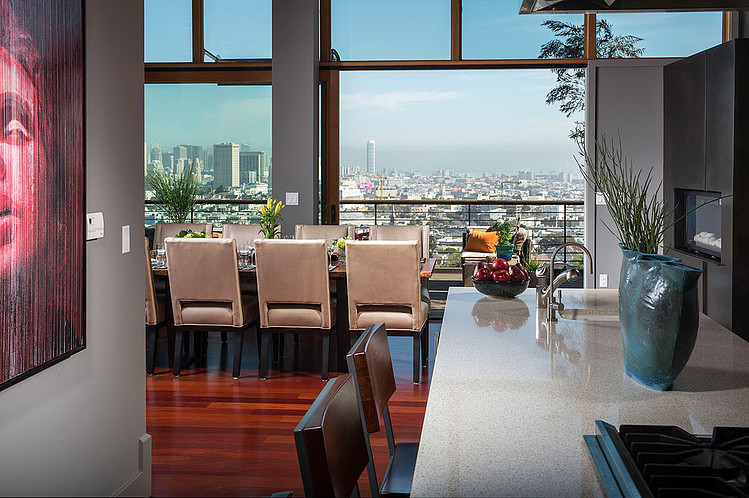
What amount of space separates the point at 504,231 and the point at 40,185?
253 inches

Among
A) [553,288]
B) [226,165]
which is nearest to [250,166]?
[226,165]

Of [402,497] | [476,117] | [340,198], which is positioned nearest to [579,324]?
[402,497]

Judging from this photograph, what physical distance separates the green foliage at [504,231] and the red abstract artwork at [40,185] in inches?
238

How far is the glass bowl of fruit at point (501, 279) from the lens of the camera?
119 inches

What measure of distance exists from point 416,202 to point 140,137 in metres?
5.52

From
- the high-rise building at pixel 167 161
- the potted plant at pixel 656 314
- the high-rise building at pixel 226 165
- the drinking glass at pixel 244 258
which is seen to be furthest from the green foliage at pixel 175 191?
the potted plant at pixel 656 314

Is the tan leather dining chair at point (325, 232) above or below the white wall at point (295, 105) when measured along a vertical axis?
below

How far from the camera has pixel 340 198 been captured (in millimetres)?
7859

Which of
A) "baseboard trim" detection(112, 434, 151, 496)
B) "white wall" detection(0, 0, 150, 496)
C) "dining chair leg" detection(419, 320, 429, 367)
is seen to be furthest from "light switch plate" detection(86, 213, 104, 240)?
"dining chair leg" detection(419, 320, 429, 367)

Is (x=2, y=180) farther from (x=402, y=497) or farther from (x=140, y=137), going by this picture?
(x=402, y=497)

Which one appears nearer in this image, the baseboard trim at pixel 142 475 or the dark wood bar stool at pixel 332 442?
the dark wood bar stool at pixel 332 442

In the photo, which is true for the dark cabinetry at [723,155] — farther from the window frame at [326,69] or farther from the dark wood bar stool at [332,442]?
the dark wood bar stool at [332,442]

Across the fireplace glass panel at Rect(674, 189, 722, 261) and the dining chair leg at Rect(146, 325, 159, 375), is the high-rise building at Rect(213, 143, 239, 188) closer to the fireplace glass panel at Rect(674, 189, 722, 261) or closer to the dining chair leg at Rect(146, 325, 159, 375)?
the dining chair leg at Rect(146, 325, 159, 375)

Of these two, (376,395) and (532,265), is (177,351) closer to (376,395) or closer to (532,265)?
(376,395)
